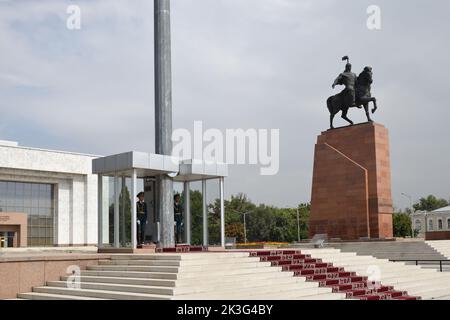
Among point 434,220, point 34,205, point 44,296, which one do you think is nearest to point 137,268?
point 44,296

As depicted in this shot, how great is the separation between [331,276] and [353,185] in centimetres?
1430

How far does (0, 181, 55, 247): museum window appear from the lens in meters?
41.2

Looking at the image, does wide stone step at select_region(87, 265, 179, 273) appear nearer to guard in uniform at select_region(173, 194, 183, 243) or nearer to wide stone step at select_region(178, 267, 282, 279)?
wide stone step at select_region(178, 267, 282, 279)

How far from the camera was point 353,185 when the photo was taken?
2753 centimetres

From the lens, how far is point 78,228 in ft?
148

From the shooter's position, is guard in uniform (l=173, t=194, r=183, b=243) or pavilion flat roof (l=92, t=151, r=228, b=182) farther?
guard in uniform (l=173, t=194, r=183, b=243)

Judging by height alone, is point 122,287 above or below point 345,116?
below

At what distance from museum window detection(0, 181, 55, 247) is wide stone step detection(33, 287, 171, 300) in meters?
30.2

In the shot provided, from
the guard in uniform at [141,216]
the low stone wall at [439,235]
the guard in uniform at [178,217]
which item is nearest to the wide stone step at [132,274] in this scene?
the guard in uniform at [141,216]

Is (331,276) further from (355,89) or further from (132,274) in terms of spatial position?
(355,89)

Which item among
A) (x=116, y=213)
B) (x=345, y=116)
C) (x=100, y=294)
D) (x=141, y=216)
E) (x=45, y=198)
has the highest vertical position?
(x=345, y=116)

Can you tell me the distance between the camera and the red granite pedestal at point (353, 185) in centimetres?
2688

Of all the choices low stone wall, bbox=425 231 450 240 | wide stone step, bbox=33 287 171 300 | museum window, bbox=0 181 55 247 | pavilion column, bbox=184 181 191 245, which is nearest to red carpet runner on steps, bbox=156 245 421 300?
wide stone step, bbox=33 287 171 300
